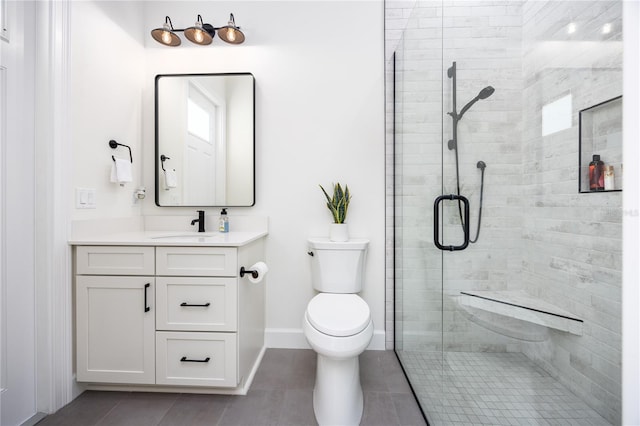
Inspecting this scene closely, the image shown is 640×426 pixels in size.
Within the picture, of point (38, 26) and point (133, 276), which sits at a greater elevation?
point (38, 26)

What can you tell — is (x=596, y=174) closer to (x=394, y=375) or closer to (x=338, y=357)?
(x=338, y=357)

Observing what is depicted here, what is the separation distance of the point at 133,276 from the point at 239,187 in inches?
33.2

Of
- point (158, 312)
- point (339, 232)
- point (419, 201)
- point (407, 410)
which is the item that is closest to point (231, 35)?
point (339, 232)

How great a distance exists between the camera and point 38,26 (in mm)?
1423

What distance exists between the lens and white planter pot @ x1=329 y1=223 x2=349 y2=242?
192cm

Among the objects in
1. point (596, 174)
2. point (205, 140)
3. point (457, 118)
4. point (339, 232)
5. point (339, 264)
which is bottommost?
point (339, 264)

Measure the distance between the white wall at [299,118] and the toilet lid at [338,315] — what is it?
52cm

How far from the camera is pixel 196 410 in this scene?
145cm

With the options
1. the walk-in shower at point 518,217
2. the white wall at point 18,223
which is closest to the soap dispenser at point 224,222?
the white wall at point 18,223

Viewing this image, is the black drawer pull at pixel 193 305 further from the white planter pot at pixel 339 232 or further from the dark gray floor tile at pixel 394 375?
the dark gray floor tile at pixel 394 375

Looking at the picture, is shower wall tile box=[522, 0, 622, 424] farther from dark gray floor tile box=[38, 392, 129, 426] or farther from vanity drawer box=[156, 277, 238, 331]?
dark gray floor tile box=[38, 392, 129, 426]

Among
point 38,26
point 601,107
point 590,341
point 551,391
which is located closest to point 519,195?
point 601,107

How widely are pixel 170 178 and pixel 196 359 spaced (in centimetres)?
121

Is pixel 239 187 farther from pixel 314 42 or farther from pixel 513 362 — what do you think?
pixel 513 362
